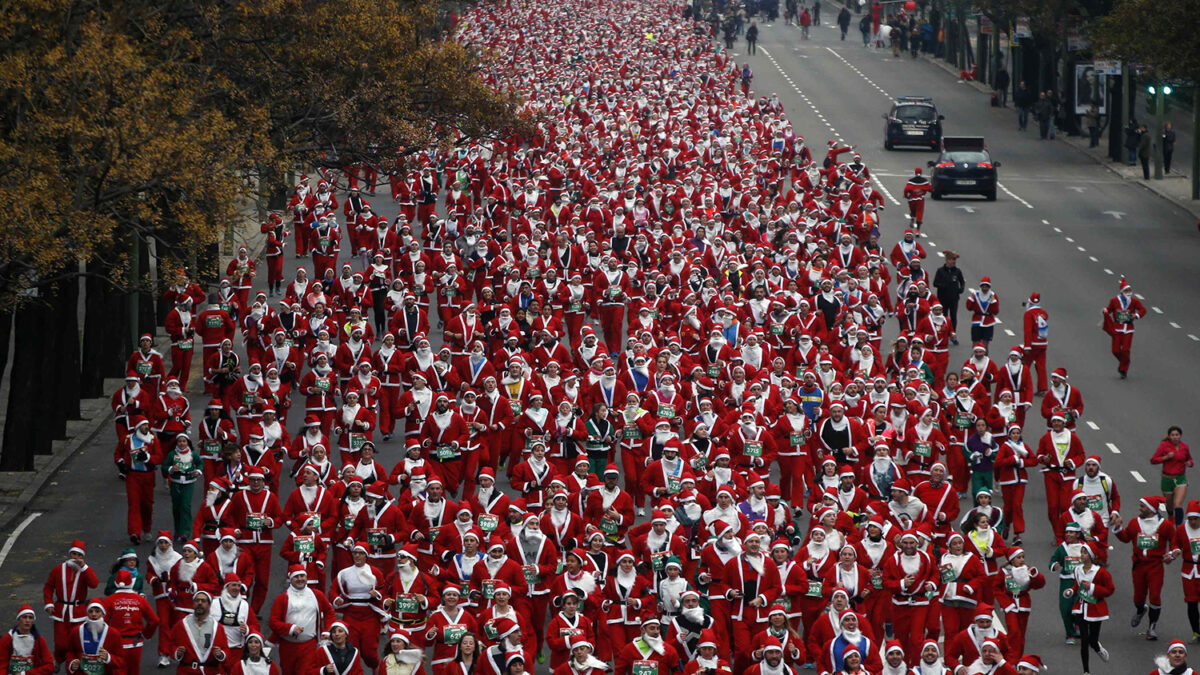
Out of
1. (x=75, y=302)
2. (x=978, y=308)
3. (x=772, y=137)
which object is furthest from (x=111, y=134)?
(x=772, y=137)

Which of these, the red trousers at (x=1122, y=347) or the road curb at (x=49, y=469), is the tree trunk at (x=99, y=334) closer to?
the road curb at (x=49, y=469)

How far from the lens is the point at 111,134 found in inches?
869

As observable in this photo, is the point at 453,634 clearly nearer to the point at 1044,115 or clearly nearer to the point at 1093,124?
the point at 1093,124

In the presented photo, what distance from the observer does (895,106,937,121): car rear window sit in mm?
57250

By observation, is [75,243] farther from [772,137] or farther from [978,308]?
[772,137]

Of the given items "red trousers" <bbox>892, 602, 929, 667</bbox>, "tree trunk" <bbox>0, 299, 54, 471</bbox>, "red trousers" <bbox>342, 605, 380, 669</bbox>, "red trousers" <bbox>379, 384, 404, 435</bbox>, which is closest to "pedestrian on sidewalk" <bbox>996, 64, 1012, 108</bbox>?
"red trousers" <bbox>379, 384, 404, 435</bbox>

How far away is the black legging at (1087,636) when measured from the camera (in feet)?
57.4

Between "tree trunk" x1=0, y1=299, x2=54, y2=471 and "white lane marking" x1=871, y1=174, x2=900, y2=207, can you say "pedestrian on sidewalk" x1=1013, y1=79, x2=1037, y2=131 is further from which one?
"tree trunk" x1=0, y1=299, x2=54, y2=471

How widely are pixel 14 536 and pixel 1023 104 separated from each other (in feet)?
152

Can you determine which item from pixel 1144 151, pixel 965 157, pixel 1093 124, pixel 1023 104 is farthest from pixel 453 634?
pixel 1023 104

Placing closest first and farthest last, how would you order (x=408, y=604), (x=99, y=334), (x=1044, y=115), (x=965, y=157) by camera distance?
(x=408, y=604)
(x=99, y=334)
(x=965, y=157)
(x=1044, y=115)

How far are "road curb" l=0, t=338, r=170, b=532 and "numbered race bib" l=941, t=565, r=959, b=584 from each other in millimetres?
11471

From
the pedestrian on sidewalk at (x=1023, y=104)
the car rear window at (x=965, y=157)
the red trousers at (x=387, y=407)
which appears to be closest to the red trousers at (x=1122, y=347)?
the red trousers at (x=387, y=407)

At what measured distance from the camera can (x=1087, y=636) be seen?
17547 mm
